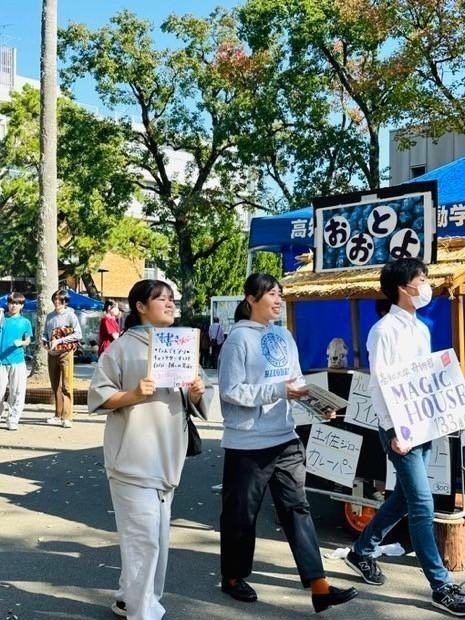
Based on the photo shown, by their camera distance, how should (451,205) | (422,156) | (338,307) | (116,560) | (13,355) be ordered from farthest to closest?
1. (422,156)
2. (13,355)
3. (338,307)
4. (451,205)
5. (116,560)

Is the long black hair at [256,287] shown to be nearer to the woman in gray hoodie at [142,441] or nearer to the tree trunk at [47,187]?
the woman in gray hoodie at [142,441]

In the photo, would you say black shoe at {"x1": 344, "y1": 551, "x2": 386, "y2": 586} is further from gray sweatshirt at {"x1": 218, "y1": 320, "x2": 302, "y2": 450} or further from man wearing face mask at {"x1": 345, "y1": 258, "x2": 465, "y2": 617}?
gray sweatshirt at {"x1": 218, "y1": 320, "x2": 302, "y2": 450}

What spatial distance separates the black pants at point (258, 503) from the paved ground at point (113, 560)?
0.26m

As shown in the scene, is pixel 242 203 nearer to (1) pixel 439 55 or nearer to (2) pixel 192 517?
(1) pixel 439 55

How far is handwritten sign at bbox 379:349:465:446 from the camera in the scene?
4.39 meters

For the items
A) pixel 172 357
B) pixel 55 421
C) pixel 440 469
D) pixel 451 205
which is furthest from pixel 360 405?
pixel 55 421

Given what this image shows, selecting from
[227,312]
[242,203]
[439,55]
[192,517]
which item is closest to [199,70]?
[242,203]

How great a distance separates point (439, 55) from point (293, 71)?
721 centimetres

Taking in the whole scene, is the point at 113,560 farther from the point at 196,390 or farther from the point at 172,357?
the point at 172,357

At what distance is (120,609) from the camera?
4297 millimetres

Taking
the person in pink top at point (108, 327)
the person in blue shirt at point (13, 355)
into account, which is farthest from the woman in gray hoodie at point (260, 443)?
the person in pink top at point (108, 327)

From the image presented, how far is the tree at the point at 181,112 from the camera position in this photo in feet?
88.1

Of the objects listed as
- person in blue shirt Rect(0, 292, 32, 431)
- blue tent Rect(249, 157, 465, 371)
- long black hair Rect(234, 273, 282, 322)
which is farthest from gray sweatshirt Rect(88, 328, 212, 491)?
person in blue shirt Rect(0, 292, 32, 431)

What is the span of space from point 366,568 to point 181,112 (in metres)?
24.9
